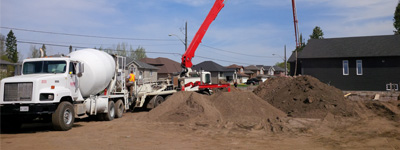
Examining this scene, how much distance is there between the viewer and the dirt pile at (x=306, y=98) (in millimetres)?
15922

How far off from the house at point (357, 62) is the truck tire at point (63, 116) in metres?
34.1

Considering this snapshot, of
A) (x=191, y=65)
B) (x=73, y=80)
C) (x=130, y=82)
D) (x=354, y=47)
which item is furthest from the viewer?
(x=354, y=47)

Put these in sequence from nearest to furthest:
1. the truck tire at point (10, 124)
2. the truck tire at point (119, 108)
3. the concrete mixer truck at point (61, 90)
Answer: the concrete mixer truck at point (61, 90), the truck tire at point (10, 124), the truck tire at point (119, 108)

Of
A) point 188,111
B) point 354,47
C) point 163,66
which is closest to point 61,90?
point 188,111

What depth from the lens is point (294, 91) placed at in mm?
18703

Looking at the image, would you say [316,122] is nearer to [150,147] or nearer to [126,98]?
[150,147]

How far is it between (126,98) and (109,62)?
281 cm

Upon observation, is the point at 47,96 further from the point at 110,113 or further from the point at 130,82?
the point at 130,82

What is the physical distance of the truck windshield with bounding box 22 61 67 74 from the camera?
12.5 m

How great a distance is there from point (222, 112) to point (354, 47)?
30.8m

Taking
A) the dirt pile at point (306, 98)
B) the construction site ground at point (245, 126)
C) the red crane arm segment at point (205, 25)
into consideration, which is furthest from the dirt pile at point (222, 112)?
the red crane arm segment at point (205, 25)

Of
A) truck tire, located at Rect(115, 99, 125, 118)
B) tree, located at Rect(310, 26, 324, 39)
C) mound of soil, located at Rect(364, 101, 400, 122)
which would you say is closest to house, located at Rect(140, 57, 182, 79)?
tree, located at Rect(310, 26, 324, 39)

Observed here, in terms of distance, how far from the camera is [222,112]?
15.7 metres

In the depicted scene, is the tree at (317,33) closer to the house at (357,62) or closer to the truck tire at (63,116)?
the house at (357,62)
